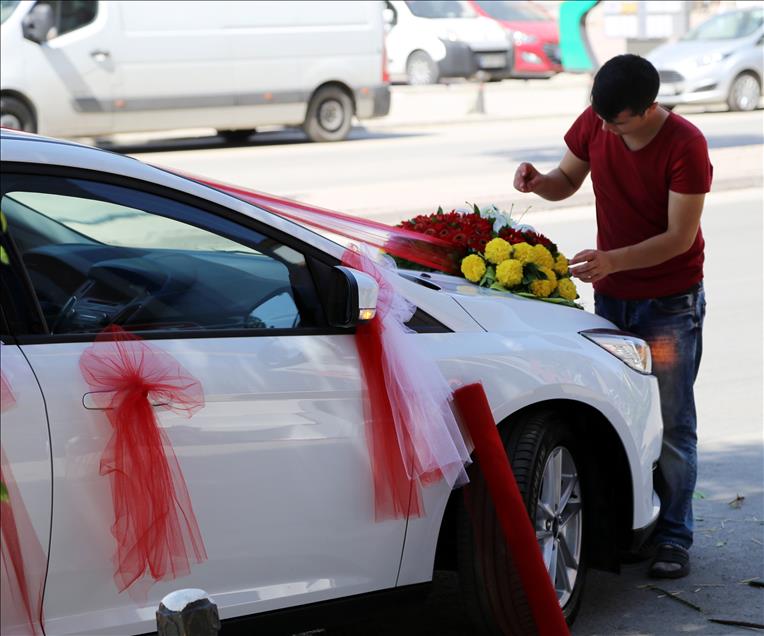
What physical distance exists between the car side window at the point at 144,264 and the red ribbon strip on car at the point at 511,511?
517 millimetres

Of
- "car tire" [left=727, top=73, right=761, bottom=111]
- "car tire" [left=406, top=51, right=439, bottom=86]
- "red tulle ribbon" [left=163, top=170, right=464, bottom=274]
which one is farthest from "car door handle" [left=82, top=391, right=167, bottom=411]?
"car tire" [left=406, top=51, right=439, bottom=86]

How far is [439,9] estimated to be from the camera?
27703 millimetres

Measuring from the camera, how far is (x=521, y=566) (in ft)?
12.9

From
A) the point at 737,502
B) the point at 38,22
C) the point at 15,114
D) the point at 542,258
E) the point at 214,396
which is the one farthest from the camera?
the point at 15,114

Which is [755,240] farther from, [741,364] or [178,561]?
[178,561]

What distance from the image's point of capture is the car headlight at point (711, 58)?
75.6ft

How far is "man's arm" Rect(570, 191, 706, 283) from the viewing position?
468 cm

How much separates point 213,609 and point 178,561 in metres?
0.56

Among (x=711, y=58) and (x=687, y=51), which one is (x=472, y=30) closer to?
(x=687, y=51)

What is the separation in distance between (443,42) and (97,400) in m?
24.7

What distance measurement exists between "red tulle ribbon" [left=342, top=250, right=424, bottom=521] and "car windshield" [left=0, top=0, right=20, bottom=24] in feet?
47.3

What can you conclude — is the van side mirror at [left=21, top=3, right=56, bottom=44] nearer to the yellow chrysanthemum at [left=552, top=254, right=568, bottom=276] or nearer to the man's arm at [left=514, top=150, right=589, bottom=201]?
the man's arm at [left=514, top=150, right=589, bottom=201]

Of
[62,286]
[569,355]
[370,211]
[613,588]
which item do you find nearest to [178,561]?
[62,286]

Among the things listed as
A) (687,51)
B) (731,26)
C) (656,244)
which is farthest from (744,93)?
(656,244)
